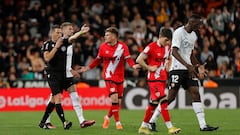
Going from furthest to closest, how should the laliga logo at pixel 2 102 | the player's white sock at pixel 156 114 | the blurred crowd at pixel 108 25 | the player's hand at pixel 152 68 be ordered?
the blurred crowd at pixel 108 25 < the laliga logo at pixel 2 102 < the player's white sock at pixel 156 114 < the player's hand at pixel 152 68

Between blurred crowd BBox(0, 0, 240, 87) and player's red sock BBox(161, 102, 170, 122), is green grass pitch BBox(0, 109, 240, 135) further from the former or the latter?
blurred crowd BBox(0, 0, 240, 87)

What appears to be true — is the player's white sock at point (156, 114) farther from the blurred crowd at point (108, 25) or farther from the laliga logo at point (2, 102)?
the blurred crowd at point (108, 25)

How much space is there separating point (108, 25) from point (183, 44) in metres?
14.9

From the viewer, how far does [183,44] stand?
1403cm

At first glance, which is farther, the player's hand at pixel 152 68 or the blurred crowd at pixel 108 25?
the blurred crowd at pixel 108 25

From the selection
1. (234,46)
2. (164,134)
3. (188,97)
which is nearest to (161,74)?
(164,134)

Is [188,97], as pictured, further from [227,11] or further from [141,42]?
[227,11]

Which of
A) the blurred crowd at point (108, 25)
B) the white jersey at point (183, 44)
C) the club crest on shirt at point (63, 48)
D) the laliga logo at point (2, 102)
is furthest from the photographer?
the blurred crowd at point (108, 25)

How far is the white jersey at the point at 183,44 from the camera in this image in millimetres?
13891

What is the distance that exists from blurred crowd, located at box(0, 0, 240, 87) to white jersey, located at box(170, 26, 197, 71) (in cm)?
1198

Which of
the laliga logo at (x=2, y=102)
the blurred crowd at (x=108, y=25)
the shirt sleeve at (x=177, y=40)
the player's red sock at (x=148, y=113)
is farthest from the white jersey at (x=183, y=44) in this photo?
the blurred crowd at (x=108, y=25)

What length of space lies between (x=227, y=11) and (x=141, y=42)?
4.54 m

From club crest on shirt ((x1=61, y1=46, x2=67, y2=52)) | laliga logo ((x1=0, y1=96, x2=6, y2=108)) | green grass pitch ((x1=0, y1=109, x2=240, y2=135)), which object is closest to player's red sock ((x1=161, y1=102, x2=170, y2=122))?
green grass pitch ((x1=0, y1=109, x2=240, y2=135))

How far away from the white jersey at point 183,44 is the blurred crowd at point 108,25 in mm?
11977
